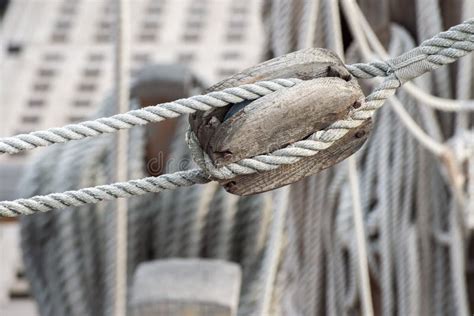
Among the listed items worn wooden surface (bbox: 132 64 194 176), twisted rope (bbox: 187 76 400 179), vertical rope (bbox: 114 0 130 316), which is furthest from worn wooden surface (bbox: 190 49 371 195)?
worn wooden surface (bbox: 132 64 194 176)

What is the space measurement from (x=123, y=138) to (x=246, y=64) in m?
2.28

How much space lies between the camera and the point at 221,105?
76 cm

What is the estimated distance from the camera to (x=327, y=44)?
61.5 inches

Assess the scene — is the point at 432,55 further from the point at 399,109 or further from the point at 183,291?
the point at 399,109

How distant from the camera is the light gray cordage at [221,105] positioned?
761 mm

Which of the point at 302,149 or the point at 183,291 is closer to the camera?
the point at 302,149

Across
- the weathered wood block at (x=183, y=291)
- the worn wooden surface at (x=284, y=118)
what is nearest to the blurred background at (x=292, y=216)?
the weathered wood block at (x=183, y=291)

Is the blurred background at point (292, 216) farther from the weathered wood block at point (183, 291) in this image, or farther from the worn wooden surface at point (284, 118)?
the worn wooden surface at point (284, 118)

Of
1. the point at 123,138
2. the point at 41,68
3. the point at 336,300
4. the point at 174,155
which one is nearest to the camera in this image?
the point at 123,138

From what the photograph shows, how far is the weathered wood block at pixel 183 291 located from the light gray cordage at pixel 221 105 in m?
0.36

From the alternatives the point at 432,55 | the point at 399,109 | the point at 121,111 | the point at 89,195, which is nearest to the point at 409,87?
the point at 399,109

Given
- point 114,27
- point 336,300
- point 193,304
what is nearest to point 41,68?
point 336,300

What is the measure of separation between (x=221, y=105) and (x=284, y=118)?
0.05m

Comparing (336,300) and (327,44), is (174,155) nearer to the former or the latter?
(327,44)
